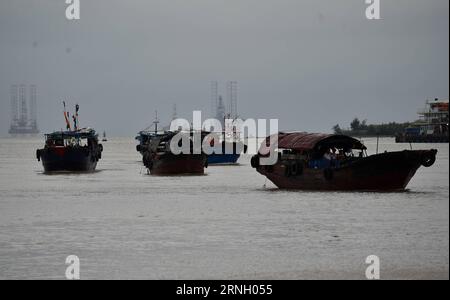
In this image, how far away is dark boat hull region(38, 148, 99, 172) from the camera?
85438 millimetres

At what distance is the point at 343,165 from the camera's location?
5247cm

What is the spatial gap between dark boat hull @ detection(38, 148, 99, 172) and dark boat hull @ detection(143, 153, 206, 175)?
22.2 feet

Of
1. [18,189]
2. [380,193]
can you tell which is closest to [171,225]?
[380,193]

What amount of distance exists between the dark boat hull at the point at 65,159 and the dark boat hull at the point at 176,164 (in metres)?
6.76

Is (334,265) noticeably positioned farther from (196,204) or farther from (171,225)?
(196,204)

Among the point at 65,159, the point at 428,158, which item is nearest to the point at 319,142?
the point at 428,158

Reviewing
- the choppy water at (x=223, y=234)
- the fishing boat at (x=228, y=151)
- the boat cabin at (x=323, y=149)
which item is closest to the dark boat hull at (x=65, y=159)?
the choppy water at (x=223, y=234)

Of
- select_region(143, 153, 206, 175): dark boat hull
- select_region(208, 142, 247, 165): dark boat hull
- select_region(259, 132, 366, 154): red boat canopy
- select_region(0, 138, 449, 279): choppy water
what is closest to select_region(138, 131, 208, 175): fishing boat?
select_region(143, 153, 206, 175): dark boat hull

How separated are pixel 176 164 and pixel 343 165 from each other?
31.5 metres

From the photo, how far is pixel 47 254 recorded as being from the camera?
3161cm

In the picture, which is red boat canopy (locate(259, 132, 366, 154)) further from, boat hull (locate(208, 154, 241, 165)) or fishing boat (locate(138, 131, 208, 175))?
boat hull (locate(208, 154, 241, 165))

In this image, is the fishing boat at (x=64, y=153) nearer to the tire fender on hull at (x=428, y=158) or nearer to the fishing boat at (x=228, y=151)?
the fishing boat at (x=228, y=151)
